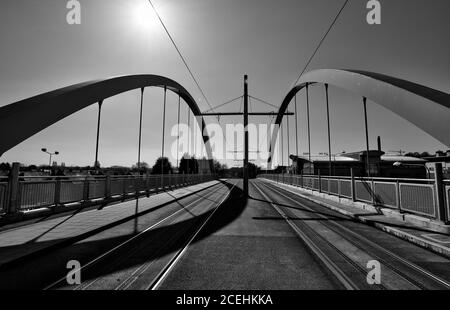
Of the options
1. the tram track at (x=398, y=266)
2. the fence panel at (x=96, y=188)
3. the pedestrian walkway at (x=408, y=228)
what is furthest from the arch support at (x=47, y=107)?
the pedestrian walkway at (x=408, y=228)

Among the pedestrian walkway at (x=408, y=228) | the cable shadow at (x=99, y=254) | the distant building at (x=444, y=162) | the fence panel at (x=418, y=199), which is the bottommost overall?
the cable shadow at (x=99, y=254)

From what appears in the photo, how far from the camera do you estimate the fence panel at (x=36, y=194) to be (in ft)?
25.8

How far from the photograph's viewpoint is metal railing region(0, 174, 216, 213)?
7461 millimetres

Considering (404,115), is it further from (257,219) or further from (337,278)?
(337,278)

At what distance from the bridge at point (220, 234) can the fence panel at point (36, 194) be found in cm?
4

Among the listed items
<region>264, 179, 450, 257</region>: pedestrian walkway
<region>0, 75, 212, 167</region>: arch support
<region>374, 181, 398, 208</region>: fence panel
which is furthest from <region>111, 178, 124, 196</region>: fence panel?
<region>374, 181, 398, 208</region>: fence panel

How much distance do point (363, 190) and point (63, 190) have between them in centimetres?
1262

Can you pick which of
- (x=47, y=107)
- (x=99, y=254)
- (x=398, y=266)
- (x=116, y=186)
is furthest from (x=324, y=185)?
(x=47, y=107)

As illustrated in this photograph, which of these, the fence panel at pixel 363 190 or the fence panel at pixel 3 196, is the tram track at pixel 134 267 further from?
the fence panel at pixel 363 190

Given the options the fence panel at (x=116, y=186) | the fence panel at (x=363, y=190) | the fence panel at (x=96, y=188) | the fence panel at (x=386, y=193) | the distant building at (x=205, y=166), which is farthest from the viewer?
the distant building at (x=205, y=166)

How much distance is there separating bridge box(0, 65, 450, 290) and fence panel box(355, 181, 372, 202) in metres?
0.05
